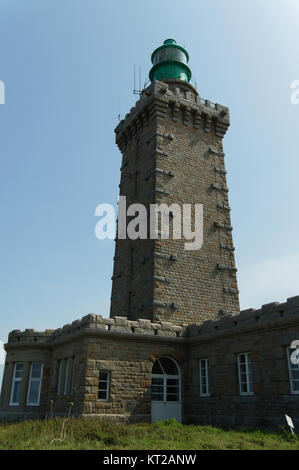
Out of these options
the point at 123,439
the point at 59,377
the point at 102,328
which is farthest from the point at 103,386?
the point at 123,439

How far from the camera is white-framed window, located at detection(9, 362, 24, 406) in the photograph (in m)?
18.5

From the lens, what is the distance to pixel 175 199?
2191 cm

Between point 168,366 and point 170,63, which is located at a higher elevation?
point 170,63

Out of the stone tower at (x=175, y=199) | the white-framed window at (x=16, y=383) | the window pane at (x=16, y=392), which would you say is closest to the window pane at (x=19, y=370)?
the white-framed window at (x=16, y=383)

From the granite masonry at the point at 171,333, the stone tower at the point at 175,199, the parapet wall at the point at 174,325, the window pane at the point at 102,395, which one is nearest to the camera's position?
the parapet wall at the point at 174,325

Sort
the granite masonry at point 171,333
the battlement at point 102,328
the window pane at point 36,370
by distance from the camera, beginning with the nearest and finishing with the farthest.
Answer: the granite masonry at point 171,333, the battlement at point 102,328, the window pane at point 36,370

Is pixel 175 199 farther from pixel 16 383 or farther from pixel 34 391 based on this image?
pixel 16 383

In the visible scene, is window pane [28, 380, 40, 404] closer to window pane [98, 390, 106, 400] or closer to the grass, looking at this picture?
window pane [98, 390, 106, 400]

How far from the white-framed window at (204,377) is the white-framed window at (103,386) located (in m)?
4.10

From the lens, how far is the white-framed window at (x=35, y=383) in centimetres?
1839

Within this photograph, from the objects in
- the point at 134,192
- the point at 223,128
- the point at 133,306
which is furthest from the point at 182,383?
the point at 223,128

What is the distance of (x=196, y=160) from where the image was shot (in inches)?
938

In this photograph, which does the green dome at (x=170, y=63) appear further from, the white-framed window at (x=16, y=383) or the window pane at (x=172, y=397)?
the window pane at (x=172, y=397)

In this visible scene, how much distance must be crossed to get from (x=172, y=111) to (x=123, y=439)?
18554mm
